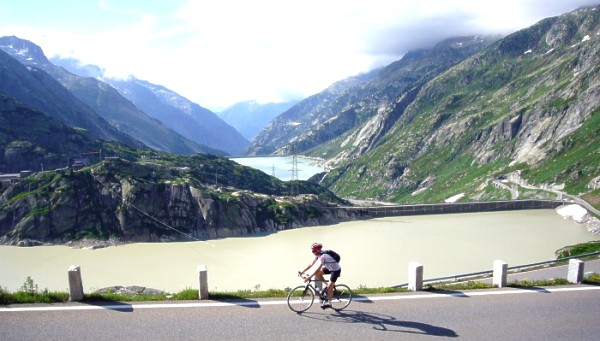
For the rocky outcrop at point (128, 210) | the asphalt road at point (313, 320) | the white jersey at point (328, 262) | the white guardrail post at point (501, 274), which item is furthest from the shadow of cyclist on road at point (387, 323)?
the rocky outcrop at point (128, 210)

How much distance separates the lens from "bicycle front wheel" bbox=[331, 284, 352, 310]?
694 inches

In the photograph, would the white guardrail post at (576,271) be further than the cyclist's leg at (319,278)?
Yes

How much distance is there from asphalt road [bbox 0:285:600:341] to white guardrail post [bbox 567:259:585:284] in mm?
2826

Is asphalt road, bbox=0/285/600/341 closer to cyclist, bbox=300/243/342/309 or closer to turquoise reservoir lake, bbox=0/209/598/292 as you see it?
cyclist, bbox=300/243/342/309

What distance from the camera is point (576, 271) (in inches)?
843

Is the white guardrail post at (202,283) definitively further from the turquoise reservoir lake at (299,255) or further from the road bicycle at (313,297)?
the turquoise reservoir lake at (299,255)

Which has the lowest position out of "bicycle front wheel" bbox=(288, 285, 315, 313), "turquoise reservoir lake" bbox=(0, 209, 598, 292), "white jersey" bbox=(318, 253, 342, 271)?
"turquoise reservoir lake" bbox=(0, 209, 598, 292)

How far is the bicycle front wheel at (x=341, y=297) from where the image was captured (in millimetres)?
17634

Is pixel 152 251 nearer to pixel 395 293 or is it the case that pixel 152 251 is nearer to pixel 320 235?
pixel 320 235

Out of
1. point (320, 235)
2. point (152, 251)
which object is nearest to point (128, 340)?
point (152, 251)

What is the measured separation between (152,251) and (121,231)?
1231 cm

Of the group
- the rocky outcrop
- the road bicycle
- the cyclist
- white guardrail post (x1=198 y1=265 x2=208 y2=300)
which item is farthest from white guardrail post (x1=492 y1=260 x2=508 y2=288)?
the rocky outcrop

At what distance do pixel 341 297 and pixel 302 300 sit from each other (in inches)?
73.8

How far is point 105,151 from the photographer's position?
573 ft
